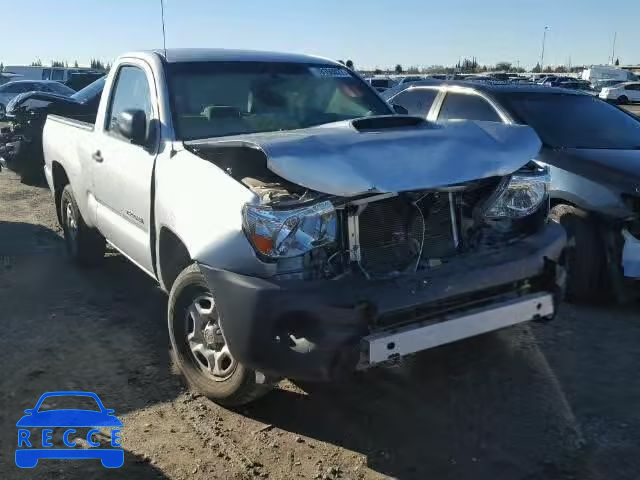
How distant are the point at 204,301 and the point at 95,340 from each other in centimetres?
143

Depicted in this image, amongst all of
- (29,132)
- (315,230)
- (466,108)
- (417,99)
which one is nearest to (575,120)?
(466,108)

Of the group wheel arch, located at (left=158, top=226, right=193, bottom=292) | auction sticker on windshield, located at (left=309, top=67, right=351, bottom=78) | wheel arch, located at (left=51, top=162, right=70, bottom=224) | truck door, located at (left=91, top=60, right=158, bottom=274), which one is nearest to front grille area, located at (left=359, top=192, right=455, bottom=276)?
wheel arch, located at (left=158, top=226, right=193, bottom=292)

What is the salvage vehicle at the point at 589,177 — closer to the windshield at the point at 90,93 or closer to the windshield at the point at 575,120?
the windshield at the point at 575,120

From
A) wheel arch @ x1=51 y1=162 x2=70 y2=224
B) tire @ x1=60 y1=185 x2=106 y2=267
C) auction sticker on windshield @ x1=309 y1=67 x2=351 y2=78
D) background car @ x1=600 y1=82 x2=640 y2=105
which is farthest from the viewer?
background car @ x1=600 y1=82 x2=640 y2=105

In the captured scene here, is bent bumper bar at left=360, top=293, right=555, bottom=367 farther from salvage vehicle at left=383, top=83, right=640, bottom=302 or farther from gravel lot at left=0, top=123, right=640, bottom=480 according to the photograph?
salvage vehicle at left=383, top=83, right=640, bottom=302

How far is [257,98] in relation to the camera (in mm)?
4496

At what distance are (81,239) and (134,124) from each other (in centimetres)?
249

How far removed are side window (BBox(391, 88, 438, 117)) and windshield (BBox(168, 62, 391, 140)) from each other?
2.42 metres

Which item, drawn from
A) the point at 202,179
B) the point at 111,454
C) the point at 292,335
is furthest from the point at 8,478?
the point at 202,179

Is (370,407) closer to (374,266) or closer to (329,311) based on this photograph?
(374,266)

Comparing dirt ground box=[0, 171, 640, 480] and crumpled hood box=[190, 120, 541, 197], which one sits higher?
crumpled hood box=[190, 120, 541, 197]

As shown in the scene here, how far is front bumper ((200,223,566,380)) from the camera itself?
2.89 metres

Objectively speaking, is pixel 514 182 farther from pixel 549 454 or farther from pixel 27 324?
pixel 27 324

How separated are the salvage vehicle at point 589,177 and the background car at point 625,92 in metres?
37.3
